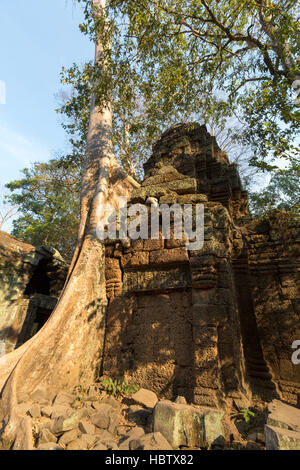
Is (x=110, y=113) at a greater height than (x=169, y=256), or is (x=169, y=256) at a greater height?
(x=110, y=113)

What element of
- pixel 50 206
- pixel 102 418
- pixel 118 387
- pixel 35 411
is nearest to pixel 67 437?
pixel 102 418

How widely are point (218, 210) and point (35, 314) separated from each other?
7.99 metres

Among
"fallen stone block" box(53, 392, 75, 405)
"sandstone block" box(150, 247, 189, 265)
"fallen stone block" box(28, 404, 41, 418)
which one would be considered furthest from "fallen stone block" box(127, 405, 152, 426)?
"sandstone block" box(150, 247, 189, 265)

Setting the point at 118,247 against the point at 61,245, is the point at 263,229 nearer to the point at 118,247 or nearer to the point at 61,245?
the point at 118,247

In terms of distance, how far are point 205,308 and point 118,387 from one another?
1589mm

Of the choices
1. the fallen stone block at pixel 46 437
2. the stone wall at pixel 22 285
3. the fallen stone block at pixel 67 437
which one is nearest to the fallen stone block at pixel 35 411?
the fallen stone block at pixel 46 437

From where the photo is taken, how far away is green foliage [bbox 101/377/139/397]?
3299mm

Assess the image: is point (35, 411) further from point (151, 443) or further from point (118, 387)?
point (151, 443)

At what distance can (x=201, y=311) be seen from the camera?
3.36m

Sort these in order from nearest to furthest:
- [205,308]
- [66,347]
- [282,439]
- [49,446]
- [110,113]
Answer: [282,439] → [49,446] → [205,308] → [66,347] → [110,113]

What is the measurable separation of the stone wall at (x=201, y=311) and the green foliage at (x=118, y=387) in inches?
3.8

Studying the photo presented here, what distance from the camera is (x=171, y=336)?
353 centimetres

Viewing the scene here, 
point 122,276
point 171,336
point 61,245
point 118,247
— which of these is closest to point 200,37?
point 118,247
